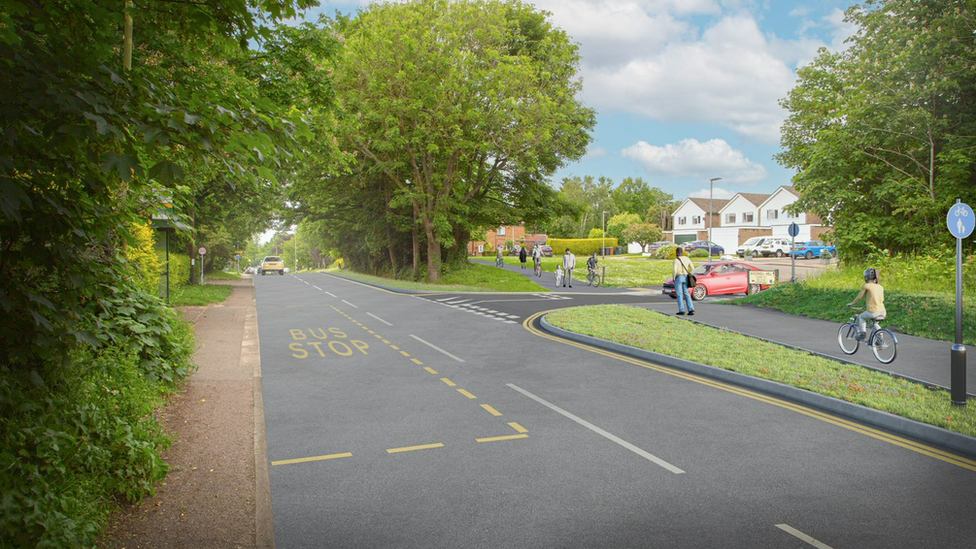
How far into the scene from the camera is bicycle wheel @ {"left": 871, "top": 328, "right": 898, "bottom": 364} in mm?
10242

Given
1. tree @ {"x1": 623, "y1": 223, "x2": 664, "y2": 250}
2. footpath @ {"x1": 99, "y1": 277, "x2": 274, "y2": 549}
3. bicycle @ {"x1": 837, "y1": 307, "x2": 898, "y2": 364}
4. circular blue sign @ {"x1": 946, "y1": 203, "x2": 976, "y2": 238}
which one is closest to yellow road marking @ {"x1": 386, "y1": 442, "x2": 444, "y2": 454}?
footpath @ {"x1": 99, "y1": 277, "x2": 274, "y2": 549}

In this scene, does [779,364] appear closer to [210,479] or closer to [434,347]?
[434,347]

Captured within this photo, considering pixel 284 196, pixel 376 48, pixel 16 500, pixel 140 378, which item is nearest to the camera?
pixel 16 500

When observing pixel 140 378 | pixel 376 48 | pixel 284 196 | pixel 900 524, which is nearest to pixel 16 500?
pixel 140 378

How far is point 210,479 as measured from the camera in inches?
197

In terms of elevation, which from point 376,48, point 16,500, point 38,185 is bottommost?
point 16,500

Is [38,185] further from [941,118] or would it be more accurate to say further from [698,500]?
[941,118]

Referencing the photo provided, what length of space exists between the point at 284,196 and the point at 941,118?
33.9m

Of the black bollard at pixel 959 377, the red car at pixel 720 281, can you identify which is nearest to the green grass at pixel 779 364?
the black bollard at pixel 959 377

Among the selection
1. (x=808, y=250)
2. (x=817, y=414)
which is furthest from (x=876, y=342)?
(x=808, y=250)

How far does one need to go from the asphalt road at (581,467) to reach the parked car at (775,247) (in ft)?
172

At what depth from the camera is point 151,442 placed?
5176 millimetres

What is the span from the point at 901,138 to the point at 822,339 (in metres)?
10.1

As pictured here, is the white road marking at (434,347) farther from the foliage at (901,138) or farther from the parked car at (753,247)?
the parked car at (753,247)
